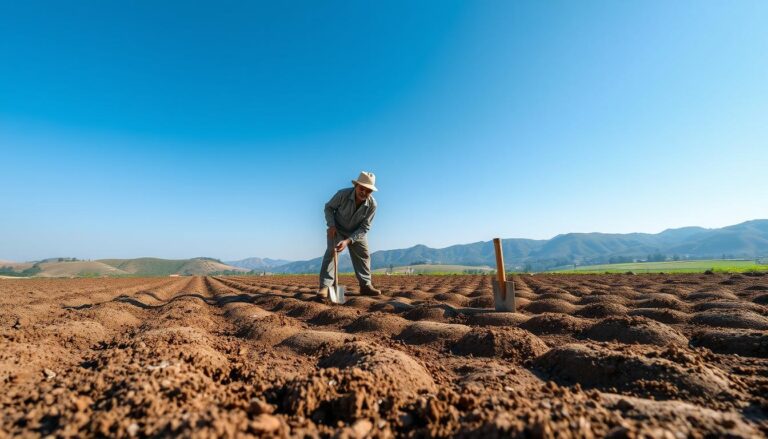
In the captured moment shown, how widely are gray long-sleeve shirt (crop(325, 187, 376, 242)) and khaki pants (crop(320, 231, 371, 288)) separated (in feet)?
0.58

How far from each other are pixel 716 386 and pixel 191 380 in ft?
8.06

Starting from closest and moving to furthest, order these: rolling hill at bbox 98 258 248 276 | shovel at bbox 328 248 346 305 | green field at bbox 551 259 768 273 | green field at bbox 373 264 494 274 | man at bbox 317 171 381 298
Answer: shovel at bbox 328 248 346 305 → man at bbox 317 171 381 298 → green field at bbox 551 259 768 273 → green field at bbox 373 264 494 274 → rolling hill at bbox 98 258 248 276

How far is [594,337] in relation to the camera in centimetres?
308

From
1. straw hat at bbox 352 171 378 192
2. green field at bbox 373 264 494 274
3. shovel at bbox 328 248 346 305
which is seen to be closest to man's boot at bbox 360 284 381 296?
shovel at bbox 328 248 346 305

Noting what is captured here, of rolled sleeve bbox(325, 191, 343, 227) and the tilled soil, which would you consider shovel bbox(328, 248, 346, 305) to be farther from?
the tilled soil

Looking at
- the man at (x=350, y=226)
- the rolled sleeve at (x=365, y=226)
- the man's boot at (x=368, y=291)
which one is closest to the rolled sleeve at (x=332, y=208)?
the man at (x=350, y=226)

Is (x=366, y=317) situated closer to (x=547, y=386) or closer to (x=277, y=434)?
(x=547, y=386)

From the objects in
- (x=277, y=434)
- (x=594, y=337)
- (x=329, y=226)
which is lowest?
(x=594, y=337)

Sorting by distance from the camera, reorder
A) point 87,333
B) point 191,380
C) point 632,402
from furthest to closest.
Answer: point 87,333
point 191,380
point 632,402

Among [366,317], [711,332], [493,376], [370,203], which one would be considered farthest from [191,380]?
[370,203]

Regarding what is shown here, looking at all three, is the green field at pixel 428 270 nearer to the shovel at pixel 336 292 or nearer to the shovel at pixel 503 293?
the shovel at pixel 336 292

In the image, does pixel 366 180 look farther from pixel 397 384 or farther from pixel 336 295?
pixel 397 384

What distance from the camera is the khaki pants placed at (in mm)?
6070

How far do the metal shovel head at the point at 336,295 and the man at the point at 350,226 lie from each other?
28cm
